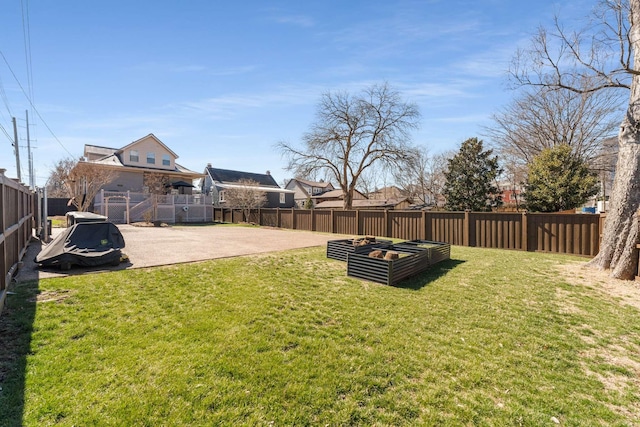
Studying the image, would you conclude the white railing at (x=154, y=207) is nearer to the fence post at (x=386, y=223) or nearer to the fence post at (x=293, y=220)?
the fence post at (x=293, y=220)

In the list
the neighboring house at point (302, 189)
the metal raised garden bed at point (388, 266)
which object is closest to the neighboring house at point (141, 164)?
the metal raised garden bed at point (388, 266)

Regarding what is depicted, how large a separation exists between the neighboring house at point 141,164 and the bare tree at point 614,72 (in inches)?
925

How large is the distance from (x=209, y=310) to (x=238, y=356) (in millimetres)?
1376

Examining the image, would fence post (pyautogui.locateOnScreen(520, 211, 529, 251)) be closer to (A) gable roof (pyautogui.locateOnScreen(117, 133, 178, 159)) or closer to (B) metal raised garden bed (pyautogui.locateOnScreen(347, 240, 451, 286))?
(B) metal raised garden bed (pyautogui.locateOnScreen(347, 240, 451, 286))

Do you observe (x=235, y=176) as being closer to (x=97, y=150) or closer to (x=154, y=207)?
(x=97, y=150)

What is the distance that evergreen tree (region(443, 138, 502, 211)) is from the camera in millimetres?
16812

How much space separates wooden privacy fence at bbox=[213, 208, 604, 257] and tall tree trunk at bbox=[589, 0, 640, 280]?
7.95 feet

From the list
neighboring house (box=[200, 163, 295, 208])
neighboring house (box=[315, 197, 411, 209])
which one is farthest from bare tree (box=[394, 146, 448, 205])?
neighboring house (box=[200, 163, 295, 208])

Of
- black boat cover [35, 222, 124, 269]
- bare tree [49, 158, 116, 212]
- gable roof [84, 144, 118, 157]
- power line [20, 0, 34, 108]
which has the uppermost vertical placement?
power line [20, 0, 34, 108]

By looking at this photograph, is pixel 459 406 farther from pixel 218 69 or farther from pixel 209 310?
pixel 218 69

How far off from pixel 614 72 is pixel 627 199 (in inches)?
111

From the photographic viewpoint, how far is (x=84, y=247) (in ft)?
20.7

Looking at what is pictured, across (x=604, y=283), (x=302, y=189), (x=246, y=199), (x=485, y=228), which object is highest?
(x=302, y=189)

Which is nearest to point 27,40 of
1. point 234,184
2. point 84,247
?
point 84,247
